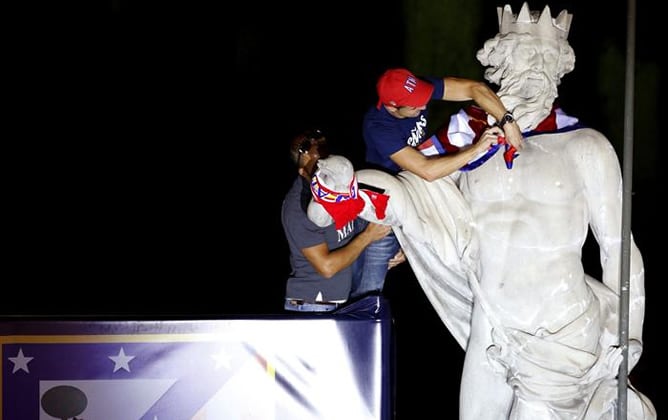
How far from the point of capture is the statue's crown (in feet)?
11.0

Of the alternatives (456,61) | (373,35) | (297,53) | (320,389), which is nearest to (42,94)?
(297,53)

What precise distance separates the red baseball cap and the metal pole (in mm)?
534

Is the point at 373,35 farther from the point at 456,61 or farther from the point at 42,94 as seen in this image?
the point at 42,94

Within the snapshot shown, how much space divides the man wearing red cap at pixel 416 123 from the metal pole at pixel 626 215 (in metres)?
0.29

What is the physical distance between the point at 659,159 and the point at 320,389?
2.69 metres

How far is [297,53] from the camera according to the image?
5.23 metres

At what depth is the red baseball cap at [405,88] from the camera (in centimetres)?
342

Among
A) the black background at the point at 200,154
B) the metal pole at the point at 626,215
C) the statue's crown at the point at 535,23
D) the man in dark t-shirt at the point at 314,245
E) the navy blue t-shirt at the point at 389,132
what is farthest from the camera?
the black background at the point at 200,154

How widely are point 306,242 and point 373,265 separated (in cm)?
25

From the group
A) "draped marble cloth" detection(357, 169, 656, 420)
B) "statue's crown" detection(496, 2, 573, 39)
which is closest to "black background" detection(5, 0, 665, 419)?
"draped marble cloth" detection(357, 169, 656, 420)

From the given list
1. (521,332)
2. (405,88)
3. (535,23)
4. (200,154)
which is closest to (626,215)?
(521,332)

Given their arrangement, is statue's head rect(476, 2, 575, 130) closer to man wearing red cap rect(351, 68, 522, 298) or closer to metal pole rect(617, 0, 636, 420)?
man wearing red cap rect(351, 68, 522, 298)

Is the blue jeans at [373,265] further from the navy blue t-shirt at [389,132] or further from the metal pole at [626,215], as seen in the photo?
the metal pole at [626,215]

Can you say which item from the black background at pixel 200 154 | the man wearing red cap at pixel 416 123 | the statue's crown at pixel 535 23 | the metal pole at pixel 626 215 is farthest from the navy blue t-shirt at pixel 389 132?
the black background at pixel 200 154
